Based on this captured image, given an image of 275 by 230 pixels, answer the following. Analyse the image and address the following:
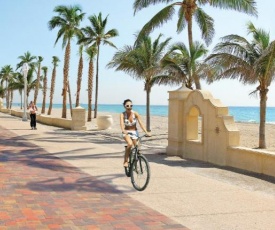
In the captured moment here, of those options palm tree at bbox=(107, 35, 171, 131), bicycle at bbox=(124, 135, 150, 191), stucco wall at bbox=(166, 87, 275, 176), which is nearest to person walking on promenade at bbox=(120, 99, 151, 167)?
bicycle at bbox=(124, 135, 150, 191)

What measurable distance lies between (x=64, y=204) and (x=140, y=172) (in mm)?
1973

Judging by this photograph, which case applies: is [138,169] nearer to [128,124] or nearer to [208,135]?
[128,124]

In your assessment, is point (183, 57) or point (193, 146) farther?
point (183, 57)

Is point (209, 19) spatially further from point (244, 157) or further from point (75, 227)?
point (75, 227)

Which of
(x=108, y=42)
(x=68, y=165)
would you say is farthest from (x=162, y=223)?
(x=108, y=42)

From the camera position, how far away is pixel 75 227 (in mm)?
5070

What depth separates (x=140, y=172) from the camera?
305 inches

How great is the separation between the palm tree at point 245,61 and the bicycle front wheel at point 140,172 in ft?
30.8

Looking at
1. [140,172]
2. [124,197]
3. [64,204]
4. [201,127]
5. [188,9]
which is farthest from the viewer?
[188,9]

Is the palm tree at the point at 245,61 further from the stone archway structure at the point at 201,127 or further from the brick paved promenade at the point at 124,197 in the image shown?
the brick paved promenade at the point at 124,197

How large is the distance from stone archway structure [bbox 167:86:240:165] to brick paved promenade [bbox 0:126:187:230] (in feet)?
13.8

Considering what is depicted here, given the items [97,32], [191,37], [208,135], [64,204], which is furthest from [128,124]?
[97,32]

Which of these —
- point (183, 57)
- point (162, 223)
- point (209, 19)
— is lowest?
point (162, 223)

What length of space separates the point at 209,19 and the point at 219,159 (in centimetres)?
1453
